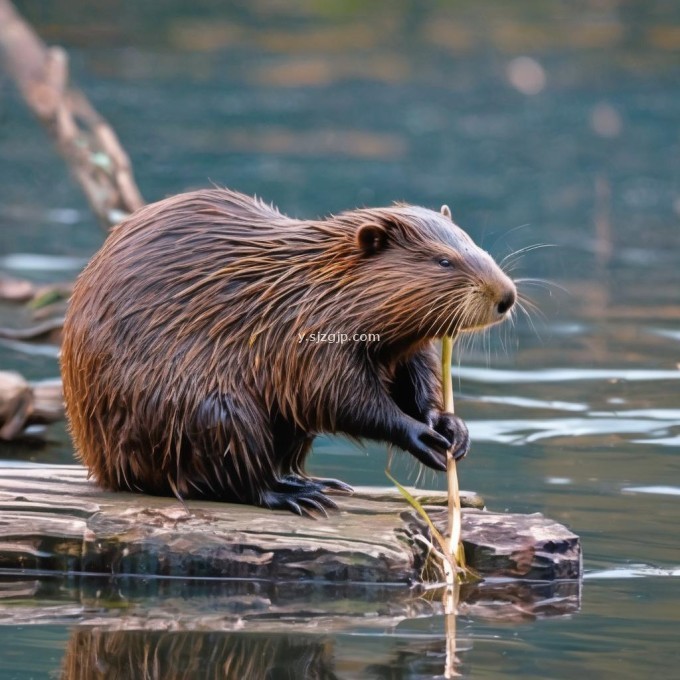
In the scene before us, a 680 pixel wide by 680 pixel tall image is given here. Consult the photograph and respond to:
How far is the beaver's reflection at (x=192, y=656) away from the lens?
13.5 ft

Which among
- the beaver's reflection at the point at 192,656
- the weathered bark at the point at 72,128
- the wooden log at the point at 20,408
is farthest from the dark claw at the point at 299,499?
the weathered bark at the point at 72,128

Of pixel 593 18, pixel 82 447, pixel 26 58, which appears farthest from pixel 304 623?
pixel 593 18

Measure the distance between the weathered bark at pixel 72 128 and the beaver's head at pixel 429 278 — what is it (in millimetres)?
4946

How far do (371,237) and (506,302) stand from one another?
53 cm

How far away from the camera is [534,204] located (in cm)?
1628

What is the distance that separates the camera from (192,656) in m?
4.25

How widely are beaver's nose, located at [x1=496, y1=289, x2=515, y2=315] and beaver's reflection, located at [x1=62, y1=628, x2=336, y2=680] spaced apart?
1374mm

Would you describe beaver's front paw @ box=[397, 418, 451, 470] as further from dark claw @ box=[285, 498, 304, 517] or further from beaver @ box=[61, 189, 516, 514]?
dark claw @ box=[285, 498, 304, 517]

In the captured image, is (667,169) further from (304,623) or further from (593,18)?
(304,623)

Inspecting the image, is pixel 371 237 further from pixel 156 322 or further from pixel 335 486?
pixel 335 486

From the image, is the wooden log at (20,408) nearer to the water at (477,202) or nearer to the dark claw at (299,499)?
the water at (477,202)

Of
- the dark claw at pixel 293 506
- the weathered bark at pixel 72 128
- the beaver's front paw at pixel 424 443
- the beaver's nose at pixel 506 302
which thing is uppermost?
the weathered bark at pixel 72 128

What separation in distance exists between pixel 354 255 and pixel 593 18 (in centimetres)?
1651

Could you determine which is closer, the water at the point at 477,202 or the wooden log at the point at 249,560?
the water at the point at 477,202
